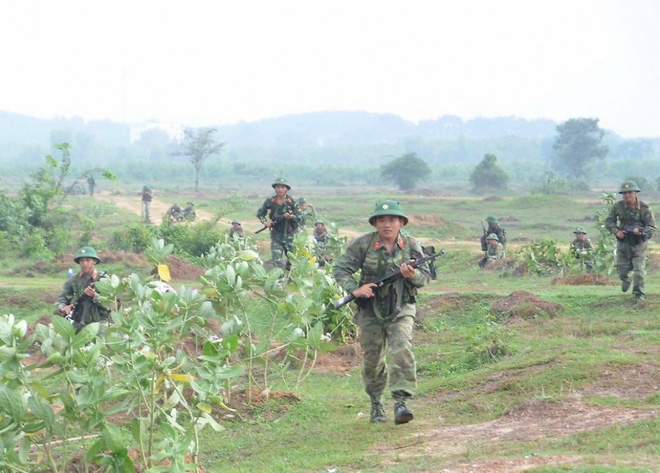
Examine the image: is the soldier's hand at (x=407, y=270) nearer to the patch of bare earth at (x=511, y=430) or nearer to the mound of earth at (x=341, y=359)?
the patch of bare earth at (x=511, y=430)

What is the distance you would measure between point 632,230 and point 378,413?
5.89 metres

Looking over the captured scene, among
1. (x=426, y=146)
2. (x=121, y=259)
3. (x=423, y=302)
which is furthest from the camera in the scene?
(x=426, y=146)

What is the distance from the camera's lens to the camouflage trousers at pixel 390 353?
7.57 m

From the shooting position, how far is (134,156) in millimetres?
179500

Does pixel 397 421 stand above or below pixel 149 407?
below

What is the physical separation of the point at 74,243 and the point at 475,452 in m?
20.6

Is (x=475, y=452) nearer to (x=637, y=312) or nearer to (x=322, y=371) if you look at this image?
(x=322, y=371)

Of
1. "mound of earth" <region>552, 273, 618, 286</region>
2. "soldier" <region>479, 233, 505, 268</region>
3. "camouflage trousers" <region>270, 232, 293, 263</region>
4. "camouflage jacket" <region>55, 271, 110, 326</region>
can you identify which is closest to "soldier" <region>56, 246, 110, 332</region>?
"camouflage jacket" <region>55, 271, 110, 326</region>

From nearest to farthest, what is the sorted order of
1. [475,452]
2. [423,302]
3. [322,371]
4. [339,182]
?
[475,452] → [322,371] → [423,302] → [339,182]

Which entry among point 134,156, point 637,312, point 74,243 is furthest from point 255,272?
point 134,156

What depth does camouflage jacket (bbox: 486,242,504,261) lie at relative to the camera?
71.5 ft

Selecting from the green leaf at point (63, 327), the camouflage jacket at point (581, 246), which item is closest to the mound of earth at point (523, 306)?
the camouflage jacket at point (581, 246)

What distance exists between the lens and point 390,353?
25.6 feet

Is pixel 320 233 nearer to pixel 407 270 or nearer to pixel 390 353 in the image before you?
pixel 390 353
